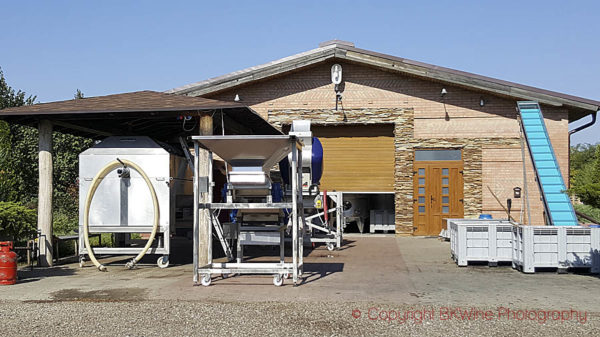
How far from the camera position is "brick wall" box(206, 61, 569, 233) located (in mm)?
17328

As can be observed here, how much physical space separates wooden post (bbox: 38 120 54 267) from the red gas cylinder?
7.29 ft

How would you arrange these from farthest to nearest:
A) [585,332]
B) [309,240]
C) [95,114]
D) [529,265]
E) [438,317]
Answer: [309,240]
[95,114]
[529,265]
[438,317]
[585,332]

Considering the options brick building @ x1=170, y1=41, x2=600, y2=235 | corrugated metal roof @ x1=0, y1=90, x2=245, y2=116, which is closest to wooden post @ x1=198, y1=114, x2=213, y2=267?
corrugated metal roof @ x1=0, y1=90, x2=245, y2=116

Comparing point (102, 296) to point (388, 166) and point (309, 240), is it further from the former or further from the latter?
point (388, 166)

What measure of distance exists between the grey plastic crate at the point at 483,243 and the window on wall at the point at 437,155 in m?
6.61

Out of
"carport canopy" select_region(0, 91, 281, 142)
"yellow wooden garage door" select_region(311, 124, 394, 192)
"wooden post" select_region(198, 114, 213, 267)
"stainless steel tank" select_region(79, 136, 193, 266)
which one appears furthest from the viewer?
"yellow wooden garage door" select_region(311, 124, 394, 192)

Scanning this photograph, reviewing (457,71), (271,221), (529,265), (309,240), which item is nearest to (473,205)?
(457,71)

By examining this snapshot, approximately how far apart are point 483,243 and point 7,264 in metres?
8.35

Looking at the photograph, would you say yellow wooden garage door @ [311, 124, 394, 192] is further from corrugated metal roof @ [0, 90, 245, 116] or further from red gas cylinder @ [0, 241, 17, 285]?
red gas cylinder @ [0, 241, 17, 285]

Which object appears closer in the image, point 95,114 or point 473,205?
point 95,114

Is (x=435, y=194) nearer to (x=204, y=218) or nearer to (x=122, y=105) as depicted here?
(x=204, y=218)

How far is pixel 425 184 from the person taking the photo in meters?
17.9

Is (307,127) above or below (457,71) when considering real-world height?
below

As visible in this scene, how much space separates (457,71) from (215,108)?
905 cm
